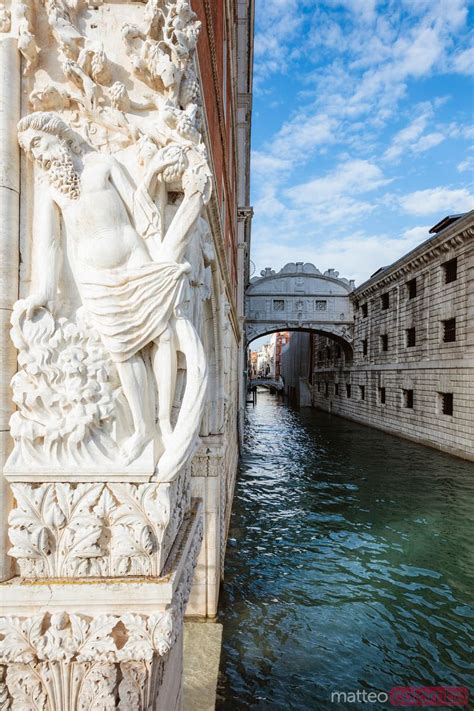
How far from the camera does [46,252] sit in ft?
5.63

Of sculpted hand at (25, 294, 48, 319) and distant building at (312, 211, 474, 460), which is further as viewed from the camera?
distant building at (312, 211, 474, 460)

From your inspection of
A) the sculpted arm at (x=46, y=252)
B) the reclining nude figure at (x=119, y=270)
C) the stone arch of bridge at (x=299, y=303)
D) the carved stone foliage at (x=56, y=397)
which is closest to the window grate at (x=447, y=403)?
the stone arch of bridge at (x=299, y=303)

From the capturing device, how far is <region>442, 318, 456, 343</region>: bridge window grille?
15.3 meters

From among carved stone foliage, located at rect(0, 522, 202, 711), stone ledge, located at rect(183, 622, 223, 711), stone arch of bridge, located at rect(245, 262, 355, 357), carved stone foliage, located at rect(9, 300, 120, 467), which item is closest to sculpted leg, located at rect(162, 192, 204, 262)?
carved stone foliage, located at rect(9, 300, 120, 467)

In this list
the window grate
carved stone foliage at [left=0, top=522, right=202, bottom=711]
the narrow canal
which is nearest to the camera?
carved stone foliage at [left=0, top=522, right=202, bottom=711]

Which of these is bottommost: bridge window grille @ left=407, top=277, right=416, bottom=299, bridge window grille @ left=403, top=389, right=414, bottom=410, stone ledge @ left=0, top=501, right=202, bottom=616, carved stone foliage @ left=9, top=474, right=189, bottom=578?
bridge window grille @ left=403, top=389, right=414, bottom=410

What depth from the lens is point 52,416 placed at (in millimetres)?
1669

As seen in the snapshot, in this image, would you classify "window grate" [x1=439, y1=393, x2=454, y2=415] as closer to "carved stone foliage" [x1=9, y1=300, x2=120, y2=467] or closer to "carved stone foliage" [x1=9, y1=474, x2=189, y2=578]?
"carved stone foliage" [x1=9, y1=474, x2=189, y2=578]

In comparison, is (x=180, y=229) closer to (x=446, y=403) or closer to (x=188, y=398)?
(x=188, y=398)

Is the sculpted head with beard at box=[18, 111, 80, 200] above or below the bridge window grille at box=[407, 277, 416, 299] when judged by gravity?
below

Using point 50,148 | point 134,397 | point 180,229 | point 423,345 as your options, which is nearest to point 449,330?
point 423,345

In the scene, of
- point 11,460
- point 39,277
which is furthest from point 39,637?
point 39,277

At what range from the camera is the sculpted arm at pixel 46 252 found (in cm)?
170

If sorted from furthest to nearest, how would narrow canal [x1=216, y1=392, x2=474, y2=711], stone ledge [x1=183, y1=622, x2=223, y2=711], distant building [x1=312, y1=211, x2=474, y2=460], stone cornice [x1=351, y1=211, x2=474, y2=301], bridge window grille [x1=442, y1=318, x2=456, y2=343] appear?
1. bridge window grille [x1=442, y1=318, x2=456, y2=343]
2. distant building [x1=312, y1=211, x2=474, y2=460]
3. stone cornice [x1=351, y1=211, x2=474, y2=301]
4. narrow canal [x1=216, y1=392, x2=474, y2=711]
5. stone ledge [x1=183, y1=622, x2=223, y2=711]
